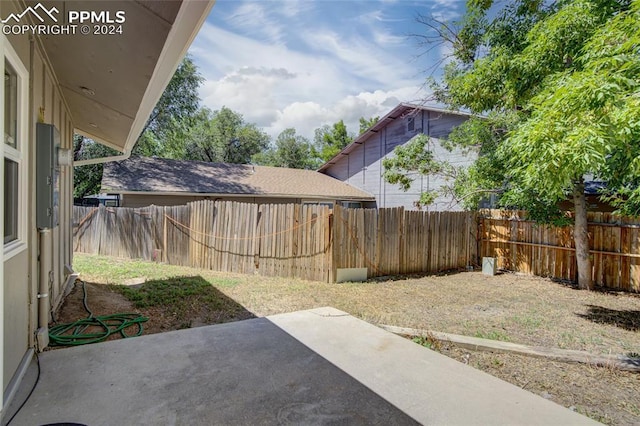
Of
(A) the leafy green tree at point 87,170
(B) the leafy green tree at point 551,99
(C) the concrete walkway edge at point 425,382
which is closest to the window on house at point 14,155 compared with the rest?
(C) the concrete walkway edge at point 425,382

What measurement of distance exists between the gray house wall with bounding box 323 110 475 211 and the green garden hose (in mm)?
9352

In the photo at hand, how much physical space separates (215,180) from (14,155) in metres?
12.6

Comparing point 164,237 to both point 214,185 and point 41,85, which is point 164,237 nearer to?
point 214,185

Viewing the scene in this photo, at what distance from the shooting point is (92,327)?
4070mm

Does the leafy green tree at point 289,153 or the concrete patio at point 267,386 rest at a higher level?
the leafy green tree at point 289,153

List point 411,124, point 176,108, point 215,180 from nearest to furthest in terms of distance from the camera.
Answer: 1. point 411,124
2. point 215,180
3. point 176,108

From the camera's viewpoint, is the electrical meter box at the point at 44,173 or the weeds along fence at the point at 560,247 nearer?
the electrical meter box at the point at 44,173

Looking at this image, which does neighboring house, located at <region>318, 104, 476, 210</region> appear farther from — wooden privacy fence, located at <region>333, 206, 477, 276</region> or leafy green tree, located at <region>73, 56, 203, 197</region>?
leafy green tree, located at <region>73, 56, 203, 197</region>

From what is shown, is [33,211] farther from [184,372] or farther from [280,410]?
[280,410]

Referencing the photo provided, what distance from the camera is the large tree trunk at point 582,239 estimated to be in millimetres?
7094

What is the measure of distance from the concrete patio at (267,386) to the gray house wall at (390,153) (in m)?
8.84

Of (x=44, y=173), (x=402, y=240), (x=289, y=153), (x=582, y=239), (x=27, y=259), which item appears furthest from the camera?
(x=289, y=153)

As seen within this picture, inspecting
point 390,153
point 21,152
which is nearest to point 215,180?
point 390,153

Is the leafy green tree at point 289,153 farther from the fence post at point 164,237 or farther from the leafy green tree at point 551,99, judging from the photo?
the leafy green tree at point 551,99
